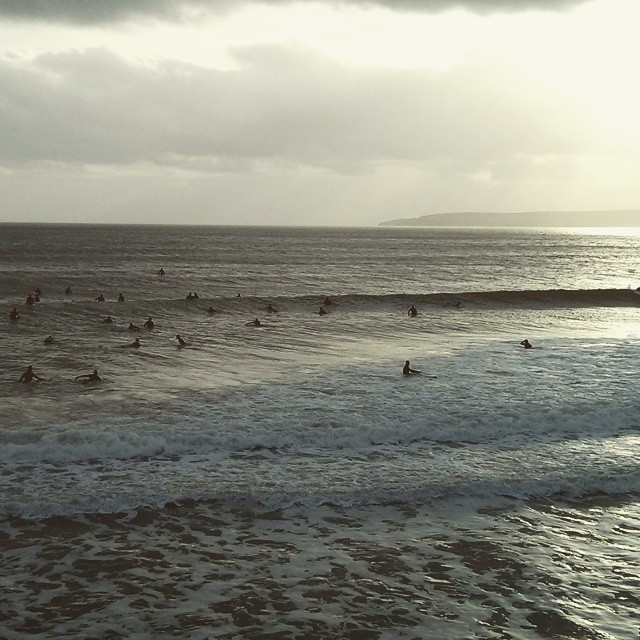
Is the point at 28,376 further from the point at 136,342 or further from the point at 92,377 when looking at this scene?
the point at 136,342

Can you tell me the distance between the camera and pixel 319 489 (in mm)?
11852

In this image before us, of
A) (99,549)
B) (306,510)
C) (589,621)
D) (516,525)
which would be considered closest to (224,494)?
(306,510)

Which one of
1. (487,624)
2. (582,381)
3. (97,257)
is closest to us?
(487,624)

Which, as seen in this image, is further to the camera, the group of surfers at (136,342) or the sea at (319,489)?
the group of surfers at (136,342)

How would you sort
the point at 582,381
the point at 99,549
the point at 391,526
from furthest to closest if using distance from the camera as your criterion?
the point at 582,381
the point at 391,526
the point at 99,549

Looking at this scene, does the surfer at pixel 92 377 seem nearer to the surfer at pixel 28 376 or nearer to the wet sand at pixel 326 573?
the surfer at pixel 28 376

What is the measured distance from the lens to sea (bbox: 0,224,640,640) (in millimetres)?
8133

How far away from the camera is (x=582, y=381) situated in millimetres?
20375

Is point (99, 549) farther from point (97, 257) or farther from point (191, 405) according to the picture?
point (97, 257)

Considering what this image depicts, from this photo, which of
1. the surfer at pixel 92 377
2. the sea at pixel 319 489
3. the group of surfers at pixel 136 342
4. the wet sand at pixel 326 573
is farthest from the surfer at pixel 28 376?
the wet sand at pixel 326 573

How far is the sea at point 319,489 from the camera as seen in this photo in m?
8.13

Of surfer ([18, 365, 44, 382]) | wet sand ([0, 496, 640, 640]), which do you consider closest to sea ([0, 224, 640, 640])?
wet sand ([0, 496, 640, 640])

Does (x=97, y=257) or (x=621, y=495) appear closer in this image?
(x=621, y=495)

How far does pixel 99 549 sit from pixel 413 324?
26771mm
